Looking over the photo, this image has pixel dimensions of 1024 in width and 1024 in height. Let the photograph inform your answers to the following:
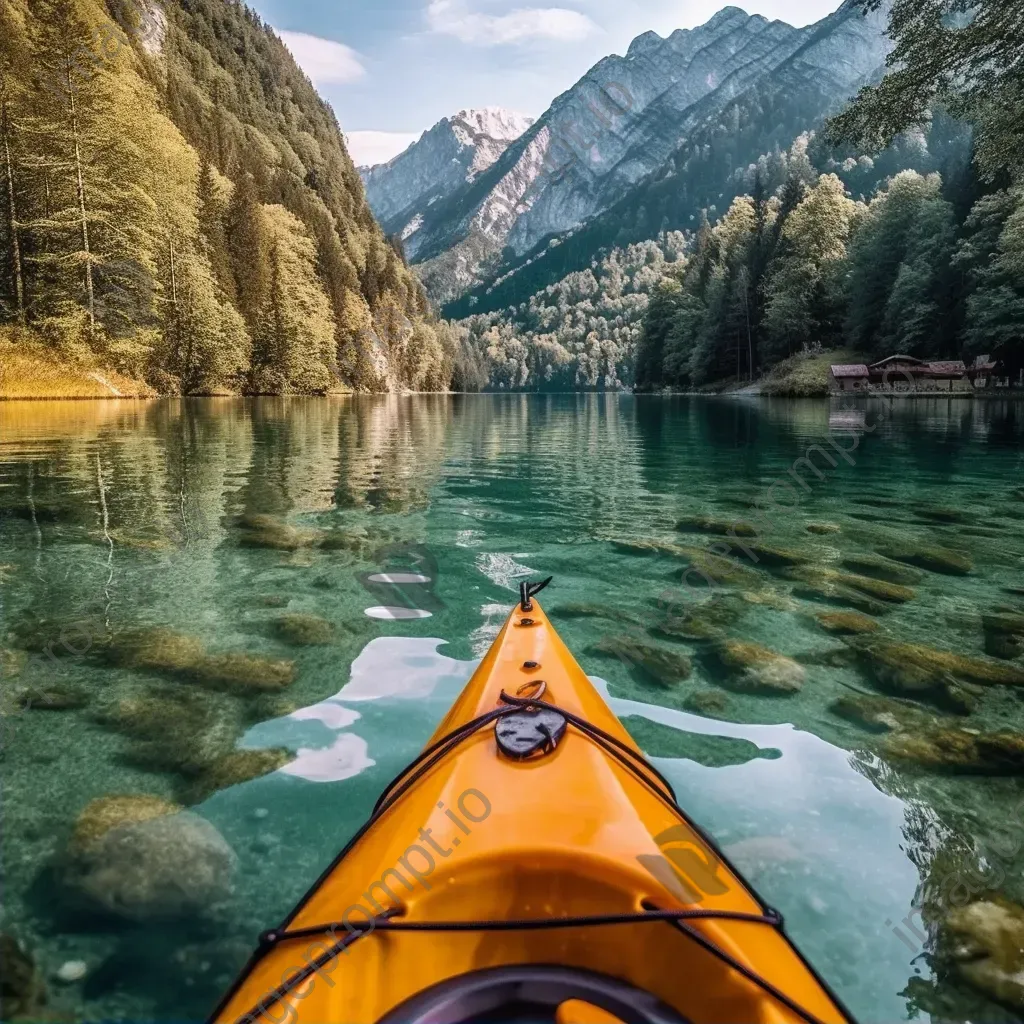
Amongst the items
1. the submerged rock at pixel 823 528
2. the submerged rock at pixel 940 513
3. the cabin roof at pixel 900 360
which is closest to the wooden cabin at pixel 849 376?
the cabin roof at pixel 900 360

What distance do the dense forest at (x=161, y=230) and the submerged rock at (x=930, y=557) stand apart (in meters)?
36.3

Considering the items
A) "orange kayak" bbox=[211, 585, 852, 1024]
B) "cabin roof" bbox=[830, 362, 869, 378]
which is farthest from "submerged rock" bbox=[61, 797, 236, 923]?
"cabin roof" bbox=[830, 362, 869, 378]

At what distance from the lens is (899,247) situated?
51.3 metres

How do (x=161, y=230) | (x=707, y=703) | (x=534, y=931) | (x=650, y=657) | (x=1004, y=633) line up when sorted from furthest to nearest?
(x=161, y=230), (x=1004, y=633), (x=650, y=657), (x=707, y=703), (x=534, y=931)

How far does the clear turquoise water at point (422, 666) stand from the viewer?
2.89m

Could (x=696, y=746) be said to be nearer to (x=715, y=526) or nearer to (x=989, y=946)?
(x=989, y=946)

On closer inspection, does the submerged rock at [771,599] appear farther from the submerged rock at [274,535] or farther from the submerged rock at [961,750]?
the submerged rock at [274,535]

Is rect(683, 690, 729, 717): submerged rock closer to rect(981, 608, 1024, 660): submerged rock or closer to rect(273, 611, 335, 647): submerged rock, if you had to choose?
rect(981, 608, 1024, 660): submerged rock

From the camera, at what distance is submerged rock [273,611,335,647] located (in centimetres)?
612

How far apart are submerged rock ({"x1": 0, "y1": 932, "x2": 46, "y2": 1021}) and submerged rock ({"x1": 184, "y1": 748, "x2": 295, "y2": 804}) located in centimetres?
109

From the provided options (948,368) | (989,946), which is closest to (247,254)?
(948,368)

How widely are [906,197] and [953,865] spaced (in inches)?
2397

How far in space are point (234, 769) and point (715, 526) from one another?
810 centimetres

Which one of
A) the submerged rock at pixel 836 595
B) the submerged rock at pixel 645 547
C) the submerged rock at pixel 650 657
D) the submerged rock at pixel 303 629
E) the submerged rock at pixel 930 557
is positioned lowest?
the submerged rock at pixel 650 657
